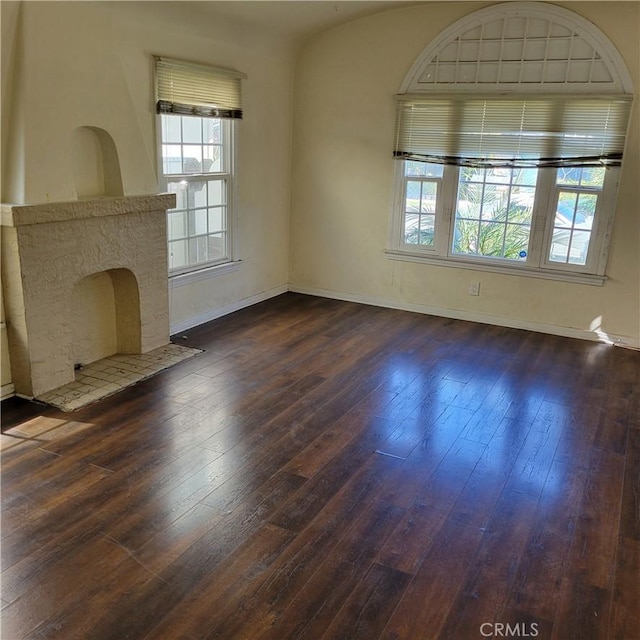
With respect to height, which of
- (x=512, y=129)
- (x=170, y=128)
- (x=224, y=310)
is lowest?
(x=224, y=310)

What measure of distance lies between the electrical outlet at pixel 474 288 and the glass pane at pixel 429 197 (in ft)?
2.64

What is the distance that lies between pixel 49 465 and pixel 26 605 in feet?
3.35

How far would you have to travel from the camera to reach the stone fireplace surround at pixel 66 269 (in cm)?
366

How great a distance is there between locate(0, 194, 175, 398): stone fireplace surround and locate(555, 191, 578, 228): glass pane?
333cm

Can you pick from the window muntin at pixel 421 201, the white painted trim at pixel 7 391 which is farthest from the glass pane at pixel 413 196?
the white painted trim at pixel 7 391

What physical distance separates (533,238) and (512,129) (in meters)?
0.99

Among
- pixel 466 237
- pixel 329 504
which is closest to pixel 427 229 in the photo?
pixel 466 237

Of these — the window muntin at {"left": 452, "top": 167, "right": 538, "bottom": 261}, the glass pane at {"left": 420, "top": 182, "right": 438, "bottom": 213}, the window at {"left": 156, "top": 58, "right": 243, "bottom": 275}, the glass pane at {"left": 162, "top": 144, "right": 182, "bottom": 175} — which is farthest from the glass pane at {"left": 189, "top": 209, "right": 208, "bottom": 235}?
the window muntin at {"left": 452, "top": 167, "right": 538, "bottom": 261}

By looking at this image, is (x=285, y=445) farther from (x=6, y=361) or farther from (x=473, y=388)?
(x=6, y=361)

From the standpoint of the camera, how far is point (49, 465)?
3119mm

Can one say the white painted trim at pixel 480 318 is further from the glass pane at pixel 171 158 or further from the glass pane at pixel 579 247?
the glass pane at pixel 171 158

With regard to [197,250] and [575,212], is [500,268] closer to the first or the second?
[575,212]

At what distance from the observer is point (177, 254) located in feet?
17.1

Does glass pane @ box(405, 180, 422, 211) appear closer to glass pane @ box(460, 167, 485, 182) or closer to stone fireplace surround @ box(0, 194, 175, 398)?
glass pane @ box(460, 167, 485, 182)
